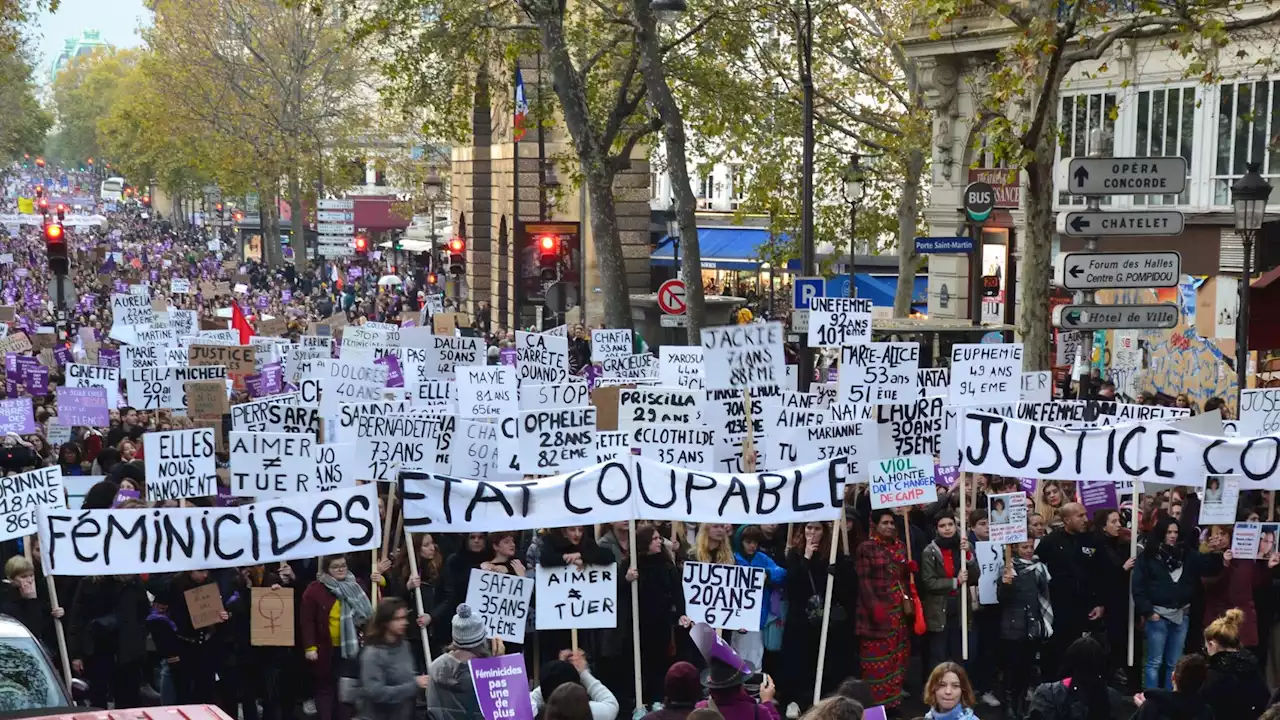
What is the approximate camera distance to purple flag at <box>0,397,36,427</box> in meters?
17.4

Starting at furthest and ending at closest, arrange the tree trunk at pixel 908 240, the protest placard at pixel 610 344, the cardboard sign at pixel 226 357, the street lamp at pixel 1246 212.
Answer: the tree trunk at pixel 908 240 → the cardboard sign at pixel 226 357 → the protest placard at pixel 610 344 → the street lamp at pixel 1246 212

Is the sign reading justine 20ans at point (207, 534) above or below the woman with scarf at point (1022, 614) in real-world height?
above

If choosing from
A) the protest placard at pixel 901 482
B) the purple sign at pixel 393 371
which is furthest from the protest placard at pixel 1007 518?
the purple sign at pixel 393 371

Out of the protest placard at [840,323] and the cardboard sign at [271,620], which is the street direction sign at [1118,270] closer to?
the protest placard at [840,323]

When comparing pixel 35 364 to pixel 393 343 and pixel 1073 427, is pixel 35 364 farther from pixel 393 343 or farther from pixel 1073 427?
pixel 1073 427

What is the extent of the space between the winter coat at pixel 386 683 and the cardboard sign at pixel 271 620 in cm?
185

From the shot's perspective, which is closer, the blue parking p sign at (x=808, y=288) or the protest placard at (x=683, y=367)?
the protest placard at (x=683, y=367)

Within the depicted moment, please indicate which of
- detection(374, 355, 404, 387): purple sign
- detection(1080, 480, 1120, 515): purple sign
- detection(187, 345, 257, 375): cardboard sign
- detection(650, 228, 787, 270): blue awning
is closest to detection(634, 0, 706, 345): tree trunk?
detection(374, 355, 404, 387): purple sign

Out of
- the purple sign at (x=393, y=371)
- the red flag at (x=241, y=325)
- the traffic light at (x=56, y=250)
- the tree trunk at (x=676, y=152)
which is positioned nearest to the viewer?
the purple sign at (x=393, y=371)

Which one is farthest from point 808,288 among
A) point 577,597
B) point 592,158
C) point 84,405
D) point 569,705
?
point 569,705

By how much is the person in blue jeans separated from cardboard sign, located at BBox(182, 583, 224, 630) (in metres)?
5.98

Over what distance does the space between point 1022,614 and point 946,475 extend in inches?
142

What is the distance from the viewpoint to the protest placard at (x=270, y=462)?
1247cm

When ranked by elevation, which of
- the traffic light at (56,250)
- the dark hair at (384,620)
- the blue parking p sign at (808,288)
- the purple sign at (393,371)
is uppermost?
the traffic light at (56,250)
